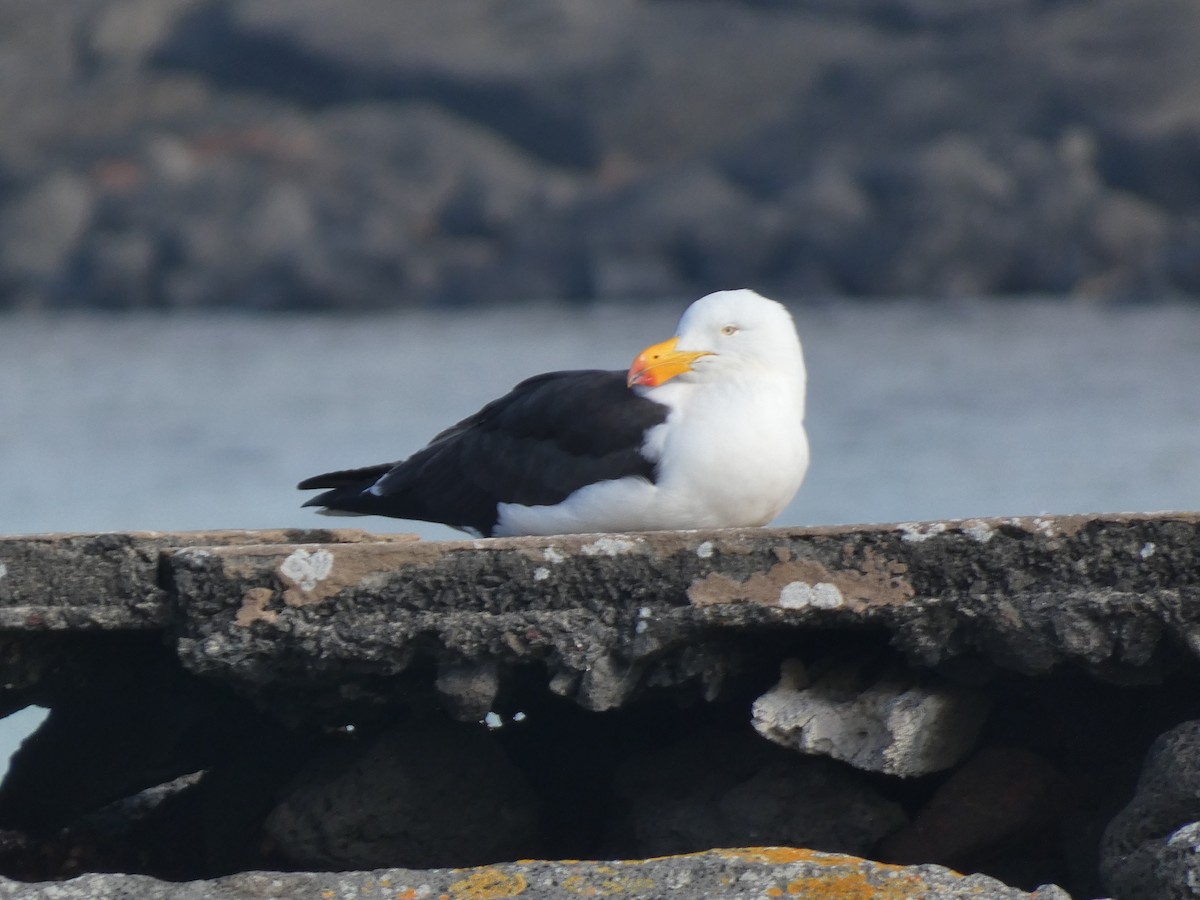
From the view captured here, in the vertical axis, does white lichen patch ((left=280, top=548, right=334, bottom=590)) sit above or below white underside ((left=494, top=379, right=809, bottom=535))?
below

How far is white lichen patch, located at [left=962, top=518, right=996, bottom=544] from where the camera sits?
4.15m

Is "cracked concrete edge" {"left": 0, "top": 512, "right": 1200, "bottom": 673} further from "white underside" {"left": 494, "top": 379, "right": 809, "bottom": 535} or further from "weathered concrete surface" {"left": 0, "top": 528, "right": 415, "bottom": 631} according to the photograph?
"white underside" {"left": 494, "top": 379, "right": 809, "bottom": 535}

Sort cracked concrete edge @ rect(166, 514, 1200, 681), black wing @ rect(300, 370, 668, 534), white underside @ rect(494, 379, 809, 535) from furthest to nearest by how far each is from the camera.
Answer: black wing @ rect(300, 370, 668, 534)
white underside @ rect(494, 379, 809, 535)
cracked concrete edge @ rect(166, 514, 1200, 681)

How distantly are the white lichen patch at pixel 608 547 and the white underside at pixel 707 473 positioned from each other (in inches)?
29.6

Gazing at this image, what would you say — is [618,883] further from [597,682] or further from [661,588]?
[661,588]

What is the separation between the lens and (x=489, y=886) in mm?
3955

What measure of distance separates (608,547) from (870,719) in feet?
2.37

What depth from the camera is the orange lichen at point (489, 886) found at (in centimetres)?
393

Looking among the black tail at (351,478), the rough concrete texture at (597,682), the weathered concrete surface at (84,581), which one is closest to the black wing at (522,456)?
the black tail at (351,478)

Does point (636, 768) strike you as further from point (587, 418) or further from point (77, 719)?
point (77, 719)

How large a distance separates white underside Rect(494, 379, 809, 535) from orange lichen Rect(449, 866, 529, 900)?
131 cm

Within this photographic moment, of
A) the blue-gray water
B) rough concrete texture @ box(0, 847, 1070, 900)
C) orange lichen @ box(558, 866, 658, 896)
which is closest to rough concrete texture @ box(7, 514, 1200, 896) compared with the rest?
rough concrete texture @ box(0, 847, 1070, 900)

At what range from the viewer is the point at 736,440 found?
508 cm

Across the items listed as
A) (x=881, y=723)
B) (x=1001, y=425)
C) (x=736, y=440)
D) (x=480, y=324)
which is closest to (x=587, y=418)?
(x=736, y=440)
